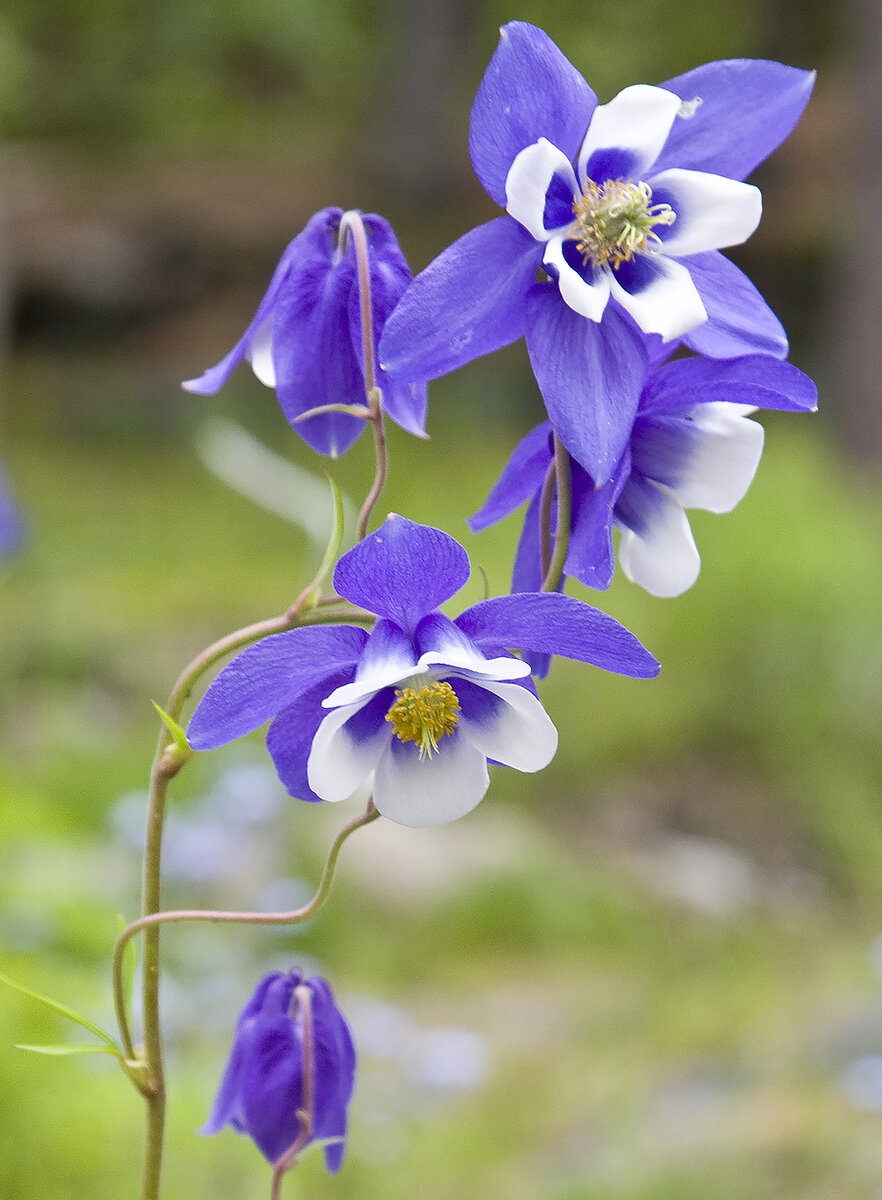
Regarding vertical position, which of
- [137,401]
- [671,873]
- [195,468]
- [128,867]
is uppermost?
[137,401]

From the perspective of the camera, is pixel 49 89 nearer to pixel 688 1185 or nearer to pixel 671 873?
pixel 671 873

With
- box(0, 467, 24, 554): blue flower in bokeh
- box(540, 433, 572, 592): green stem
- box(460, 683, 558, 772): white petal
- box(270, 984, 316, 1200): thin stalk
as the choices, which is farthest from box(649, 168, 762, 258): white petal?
box(0, 467, 24, 554): blue flower in bokeh

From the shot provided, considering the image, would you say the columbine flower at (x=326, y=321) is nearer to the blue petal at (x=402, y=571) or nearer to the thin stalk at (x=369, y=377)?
the thin stalk at (x=369, y=377)

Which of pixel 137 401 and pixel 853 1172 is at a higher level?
pixel 137 401

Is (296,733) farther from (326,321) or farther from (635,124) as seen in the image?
(635,124)

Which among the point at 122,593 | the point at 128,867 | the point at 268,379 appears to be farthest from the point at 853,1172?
the point at 122,593

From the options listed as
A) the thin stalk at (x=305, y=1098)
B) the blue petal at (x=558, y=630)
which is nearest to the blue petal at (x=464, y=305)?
the blue petal at (x=558, y=630)

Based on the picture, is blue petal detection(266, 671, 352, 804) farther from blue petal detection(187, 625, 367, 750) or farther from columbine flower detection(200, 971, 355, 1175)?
columbine flower detection(200, 971, 355, 1175)
